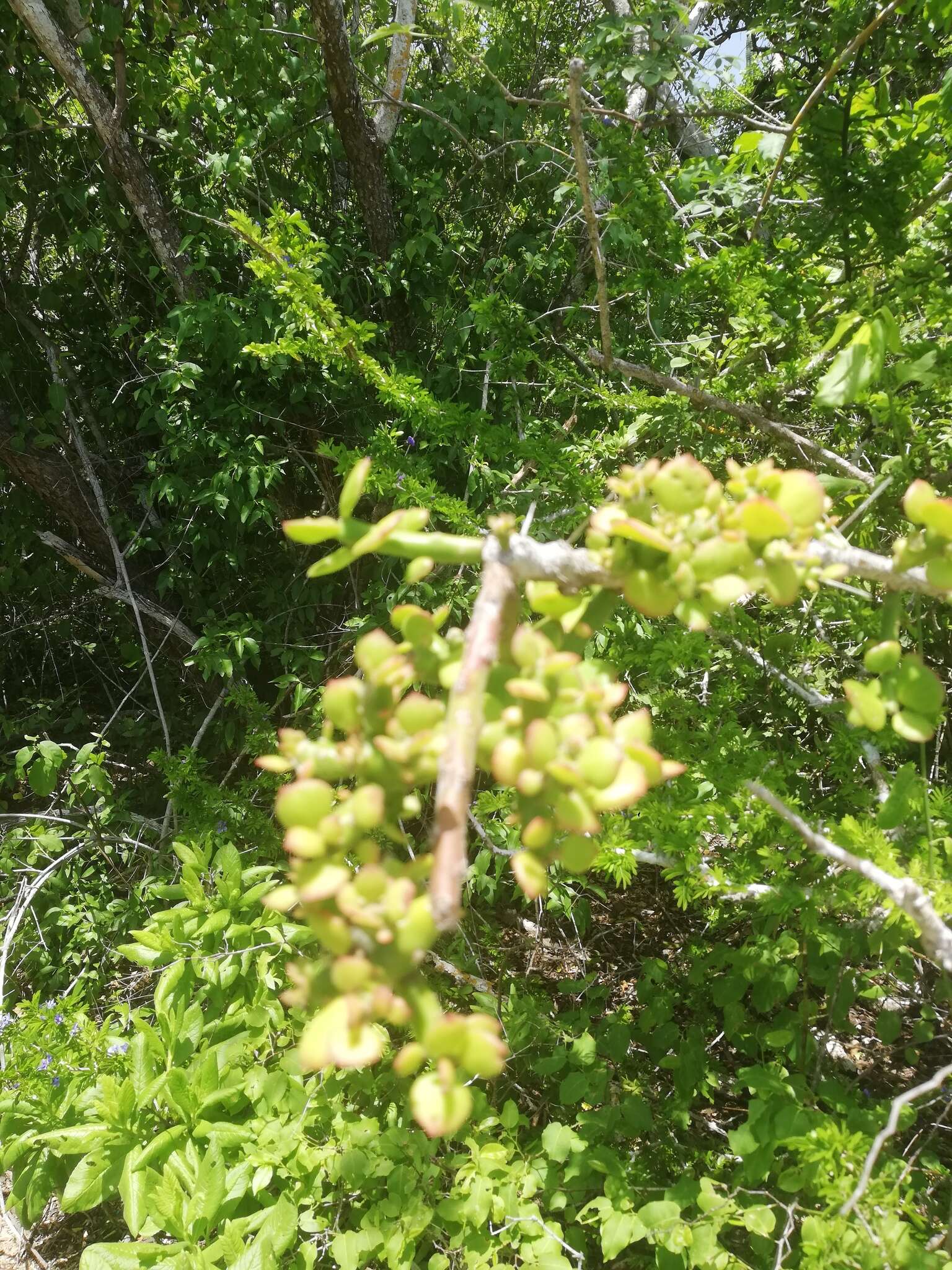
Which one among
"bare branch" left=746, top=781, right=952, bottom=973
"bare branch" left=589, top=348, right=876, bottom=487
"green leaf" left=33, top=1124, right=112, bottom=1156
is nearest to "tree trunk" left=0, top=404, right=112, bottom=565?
"green leaf" left=33, top=1124, right=112, bottom=1156

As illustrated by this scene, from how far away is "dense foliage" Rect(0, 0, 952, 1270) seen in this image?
0.54 m

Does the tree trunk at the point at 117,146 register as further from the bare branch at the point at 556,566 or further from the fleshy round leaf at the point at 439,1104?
the fleshy round leaf at the point at 439,1104

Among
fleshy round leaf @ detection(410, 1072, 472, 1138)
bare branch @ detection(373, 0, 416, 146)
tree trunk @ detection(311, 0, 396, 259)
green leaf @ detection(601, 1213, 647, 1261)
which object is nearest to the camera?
fleshy round leaf @ detection(410, 1072, 472, 1138)

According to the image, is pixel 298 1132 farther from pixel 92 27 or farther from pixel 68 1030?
pixel 92 27

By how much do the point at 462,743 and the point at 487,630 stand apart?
95mm

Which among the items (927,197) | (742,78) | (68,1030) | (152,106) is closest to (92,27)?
(152,106)

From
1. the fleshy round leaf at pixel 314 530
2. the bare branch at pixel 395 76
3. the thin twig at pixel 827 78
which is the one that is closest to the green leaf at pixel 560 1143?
the fleshy round leaf at pixel 314 530

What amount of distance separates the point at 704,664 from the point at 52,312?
2666 mm

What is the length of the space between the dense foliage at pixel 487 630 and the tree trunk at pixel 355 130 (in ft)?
0.05

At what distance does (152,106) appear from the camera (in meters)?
2.05

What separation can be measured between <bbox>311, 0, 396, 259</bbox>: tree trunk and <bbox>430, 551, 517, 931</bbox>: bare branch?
204cm

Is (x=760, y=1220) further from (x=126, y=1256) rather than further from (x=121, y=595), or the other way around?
(x=121, y=595)

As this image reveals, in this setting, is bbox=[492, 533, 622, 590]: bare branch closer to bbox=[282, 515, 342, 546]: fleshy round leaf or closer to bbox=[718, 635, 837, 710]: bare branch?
bbox=[282, 515, 342, 546]: fleshy round leaf

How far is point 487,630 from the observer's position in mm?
500
